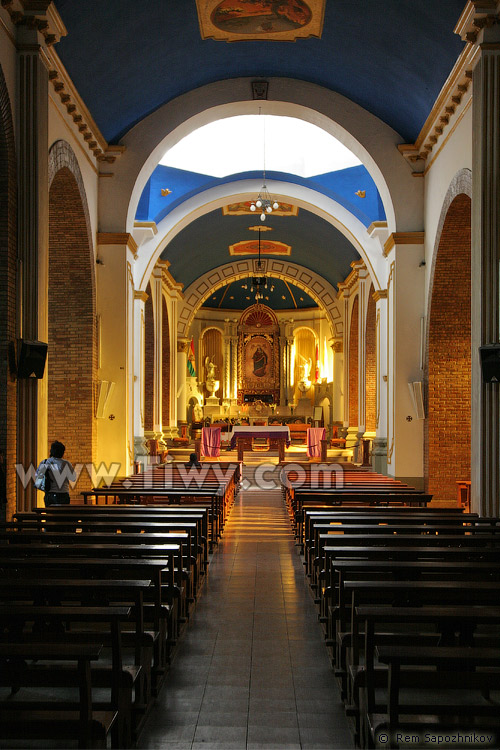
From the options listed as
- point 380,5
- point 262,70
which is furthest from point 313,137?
point 380,5

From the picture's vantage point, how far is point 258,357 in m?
29.5

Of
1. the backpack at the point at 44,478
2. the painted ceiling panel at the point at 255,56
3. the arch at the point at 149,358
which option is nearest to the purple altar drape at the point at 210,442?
the arch at the point at 149,358

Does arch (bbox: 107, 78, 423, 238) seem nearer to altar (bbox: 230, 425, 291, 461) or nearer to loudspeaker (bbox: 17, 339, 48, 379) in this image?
loudspeaker (bbox: 17, 339, 48, 379)

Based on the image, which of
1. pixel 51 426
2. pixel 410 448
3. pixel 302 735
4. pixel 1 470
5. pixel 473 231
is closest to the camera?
pixel 302 735

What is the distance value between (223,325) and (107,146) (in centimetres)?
1819

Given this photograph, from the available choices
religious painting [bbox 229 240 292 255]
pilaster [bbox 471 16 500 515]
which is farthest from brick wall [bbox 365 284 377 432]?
pilaster [bbox 471 16 500 515]

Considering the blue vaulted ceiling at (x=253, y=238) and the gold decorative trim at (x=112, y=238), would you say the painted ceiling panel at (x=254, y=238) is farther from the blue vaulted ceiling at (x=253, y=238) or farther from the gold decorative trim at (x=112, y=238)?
the gold decorative trim at (x=112, y=238)

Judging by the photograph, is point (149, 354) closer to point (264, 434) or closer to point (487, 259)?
point (264, 434)

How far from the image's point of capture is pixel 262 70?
1222cm

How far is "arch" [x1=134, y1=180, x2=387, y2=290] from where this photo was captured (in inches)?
624

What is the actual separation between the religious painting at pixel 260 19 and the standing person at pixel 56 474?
6141 millimetres

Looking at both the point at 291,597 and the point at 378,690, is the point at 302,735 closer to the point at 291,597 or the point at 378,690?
the point at 378,690

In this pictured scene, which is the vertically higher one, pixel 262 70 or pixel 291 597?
pixel 262 70

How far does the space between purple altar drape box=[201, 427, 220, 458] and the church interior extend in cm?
9
